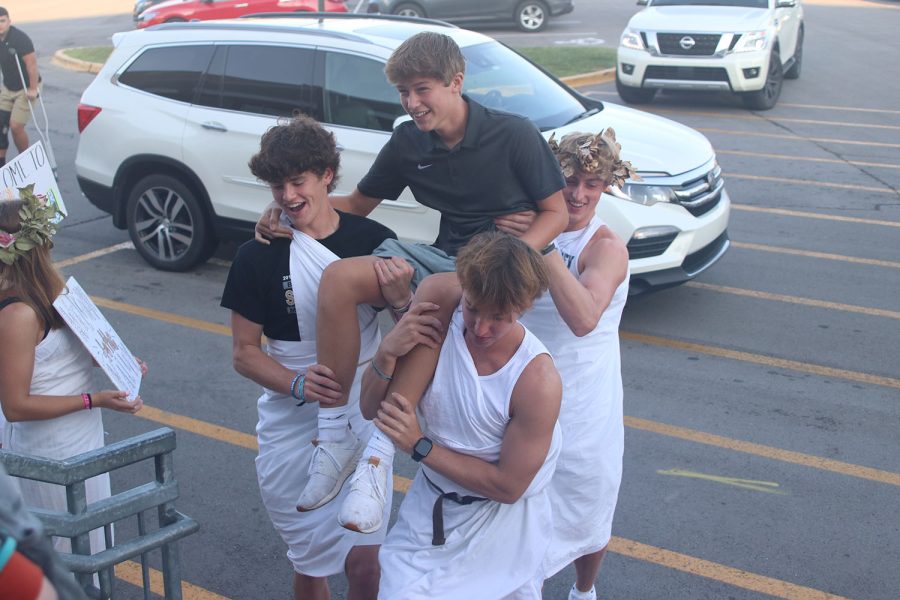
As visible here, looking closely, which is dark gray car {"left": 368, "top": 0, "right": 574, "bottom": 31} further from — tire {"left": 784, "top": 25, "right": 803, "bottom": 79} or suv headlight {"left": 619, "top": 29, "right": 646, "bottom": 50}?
suv headlight {"left": 619, "top": 29, "right": 646, "bottom": 50}

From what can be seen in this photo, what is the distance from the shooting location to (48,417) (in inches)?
140

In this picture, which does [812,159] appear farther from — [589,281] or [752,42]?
[589,281]

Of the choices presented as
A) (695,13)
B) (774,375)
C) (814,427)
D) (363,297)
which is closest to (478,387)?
(363,297)

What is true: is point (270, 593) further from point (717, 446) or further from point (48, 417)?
point (717, 446)

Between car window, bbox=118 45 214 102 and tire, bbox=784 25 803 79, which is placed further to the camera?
tire, bbox=784 25 803 79

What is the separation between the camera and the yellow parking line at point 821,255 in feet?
27.2

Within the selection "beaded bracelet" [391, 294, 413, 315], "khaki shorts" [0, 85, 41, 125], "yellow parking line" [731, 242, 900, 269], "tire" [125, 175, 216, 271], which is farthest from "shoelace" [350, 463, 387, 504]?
"khaki shorts" [0, 85, 41, 125]

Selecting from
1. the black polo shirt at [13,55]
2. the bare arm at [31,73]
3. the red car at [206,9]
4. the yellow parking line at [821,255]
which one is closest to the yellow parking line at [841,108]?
the yellow parking line at [821,255]

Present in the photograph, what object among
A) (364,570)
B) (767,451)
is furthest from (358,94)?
(364,570)

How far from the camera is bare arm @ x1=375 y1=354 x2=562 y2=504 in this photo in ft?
8.88

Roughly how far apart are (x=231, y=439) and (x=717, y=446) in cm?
267

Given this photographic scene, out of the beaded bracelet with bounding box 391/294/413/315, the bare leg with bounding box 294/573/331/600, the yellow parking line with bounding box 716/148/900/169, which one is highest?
the beaded bracelet with bounding box 391/294/413/315

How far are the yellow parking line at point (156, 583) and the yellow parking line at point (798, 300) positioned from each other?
4908 mm

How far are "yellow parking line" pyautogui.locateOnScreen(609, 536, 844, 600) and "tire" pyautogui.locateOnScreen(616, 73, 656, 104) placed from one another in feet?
36.2
